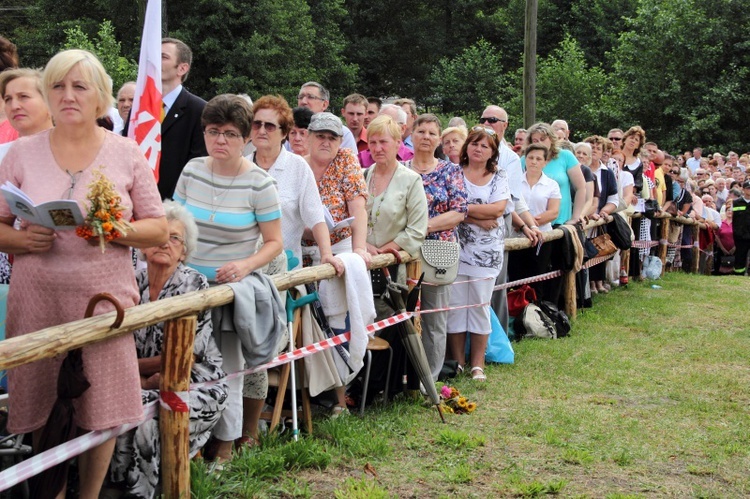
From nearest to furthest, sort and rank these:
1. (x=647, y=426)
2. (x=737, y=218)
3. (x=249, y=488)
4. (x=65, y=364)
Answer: (x=65, y=364), (x=249, y=488), (x=647, y=426), (x=737, y=218)

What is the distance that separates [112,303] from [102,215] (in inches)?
14.9

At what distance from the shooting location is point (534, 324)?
9.84 meters

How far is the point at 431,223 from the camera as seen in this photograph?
7680mm

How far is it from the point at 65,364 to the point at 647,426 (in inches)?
167

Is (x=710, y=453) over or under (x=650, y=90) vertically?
under

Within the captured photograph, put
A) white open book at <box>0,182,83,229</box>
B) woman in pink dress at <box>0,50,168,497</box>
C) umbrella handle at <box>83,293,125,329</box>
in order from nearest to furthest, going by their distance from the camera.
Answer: white open book at <box>0,182,83,229</box>, umbrella handle at <box>83,293,125,329</box>, woman in pink dress at <box>0,50,168,497</box>

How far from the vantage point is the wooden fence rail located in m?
3.51

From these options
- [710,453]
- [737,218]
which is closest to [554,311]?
[710,453]

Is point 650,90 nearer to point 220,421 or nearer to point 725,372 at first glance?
point 725,372

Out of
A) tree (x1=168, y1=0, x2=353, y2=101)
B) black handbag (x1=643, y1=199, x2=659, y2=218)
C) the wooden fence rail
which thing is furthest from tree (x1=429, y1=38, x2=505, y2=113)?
the wooden fence rail

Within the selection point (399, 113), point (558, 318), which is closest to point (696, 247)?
point (558, 318)

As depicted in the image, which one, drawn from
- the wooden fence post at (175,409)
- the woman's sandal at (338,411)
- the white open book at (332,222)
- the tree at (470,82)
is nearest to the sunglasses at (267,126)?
the white open book at (332,222)

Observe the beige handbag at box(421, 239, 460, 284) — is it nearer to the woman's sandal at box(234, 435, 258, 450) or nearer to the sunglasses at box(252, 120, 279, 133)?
the sunglasses at box(252, 120, 279, 133)

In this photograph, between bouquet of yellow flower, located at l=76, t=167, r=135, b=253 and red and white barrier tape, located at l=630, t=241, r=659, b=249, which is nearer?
bouquet of yellow flower, located at l=76, t=167, r=135, b=253
